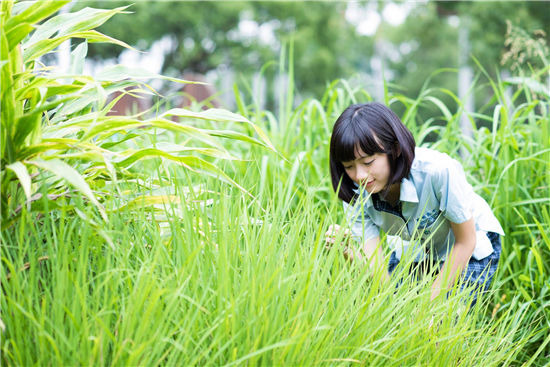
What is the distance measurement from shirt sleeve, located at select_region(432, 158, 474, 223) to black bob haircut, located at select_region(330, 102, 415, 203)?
0.45 ft

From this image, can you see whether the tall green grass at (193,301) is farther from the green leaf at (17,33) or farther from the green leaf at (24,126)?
the green leaf at (17,33)

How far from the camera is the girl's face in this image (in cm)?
223

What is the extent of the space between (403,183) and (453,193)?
195 mm

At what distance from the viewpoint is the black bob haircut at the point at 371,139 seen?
221cm

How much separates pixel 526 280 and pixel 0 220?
2163mm

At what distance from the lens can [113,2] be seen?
19.1 m

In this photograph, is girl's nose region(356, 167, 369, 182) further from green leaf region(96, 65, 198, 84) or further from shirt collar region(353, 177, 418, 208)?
green leaf region(96, 65, 198, 84)

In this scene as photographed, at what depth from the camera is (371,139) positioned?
2.22m

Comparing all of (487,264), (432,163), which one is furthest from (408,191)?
(487,264)

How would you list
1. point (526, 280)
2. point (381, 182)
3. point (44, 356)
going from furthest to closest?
point (526, 280), point (381, 182), point (44, 356)

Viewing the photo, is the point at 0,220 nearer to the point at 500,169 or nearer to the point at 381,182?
the point at 381,182

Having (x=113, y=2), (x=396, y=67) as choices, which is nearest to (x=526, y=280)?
(x=113, y=2)

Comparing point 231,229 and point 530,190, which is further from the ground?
point 231,229

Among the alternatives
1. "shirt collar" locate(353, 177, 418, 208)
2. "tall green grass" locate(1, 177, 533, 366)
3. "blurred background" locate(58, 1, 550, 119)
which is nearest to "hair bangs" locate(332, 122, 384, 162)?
"shirt collar" locate(353, 177, 418, 208)
